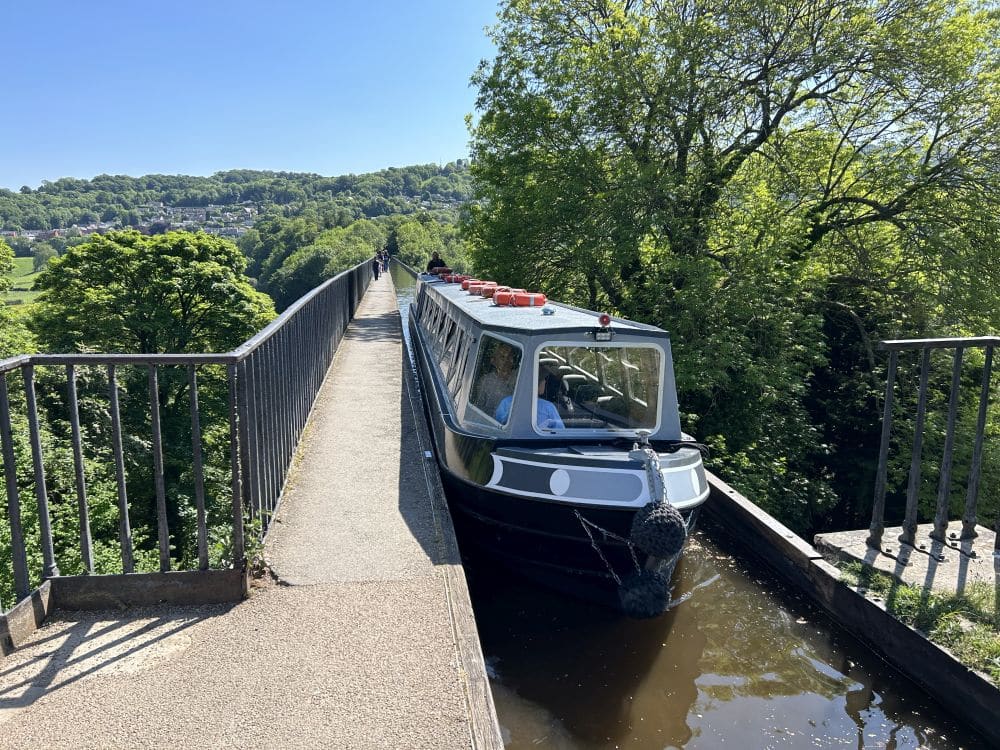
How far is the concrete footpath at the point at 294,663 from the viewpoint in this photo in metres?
2.97

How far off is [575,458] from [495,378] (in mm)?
1363

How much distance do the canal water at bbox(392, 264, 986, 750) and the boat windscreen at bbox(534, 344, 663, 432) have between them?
4.95ft

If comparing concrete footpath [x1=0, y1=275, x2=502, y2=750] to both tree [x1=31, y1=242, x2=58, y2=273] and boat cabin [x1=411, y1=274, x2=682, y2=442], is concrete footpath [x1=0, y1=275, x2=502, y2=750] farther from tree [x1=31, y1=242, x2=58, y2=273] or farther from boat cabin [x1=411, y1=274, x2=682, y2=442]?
tree [x1=31, y1=242, x2=58, y2=273]

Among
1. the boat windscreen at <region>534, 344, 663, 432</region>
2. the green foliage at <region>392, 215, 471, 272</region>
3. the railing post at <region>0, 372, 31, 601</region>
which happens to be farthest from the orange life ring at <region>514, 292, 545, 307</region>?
the green foliage at <region>392, 215, 471, 272</region>

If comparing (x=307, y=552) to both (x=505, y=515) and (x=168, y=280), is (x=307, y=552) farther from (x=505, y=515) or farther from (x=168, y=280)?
(x=168, y=280)

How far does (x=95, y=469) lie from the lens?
15008 millimetres

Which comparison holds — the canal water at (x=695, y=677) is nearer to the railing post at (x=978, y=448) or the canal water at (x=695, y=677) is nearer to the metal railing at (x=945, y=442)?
the metal railing at (x=945, y=442)

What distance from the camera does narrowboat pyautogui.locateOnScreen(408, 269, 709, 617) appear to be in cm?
519

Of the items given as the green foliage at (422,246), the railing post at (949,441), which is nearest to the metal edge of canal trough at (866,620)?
the railing post at (949,441)

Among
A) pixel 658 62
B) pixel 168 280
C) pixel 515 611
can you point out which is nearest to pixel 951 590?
pixel 515 611

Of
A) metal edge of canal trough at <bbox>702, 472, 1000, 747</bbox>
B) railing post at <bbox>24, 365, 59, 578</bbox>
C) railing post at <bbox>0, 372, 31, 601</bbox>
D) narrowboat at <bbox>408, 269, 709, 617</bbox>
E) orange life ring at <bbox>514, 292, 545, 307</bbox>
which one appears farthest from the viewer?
orange life ring at <bbox>514, 292, 545, 307</bbox>

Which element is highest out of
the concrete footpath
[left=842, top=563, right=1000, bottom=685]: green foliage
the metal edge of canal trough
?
the concrete footpath

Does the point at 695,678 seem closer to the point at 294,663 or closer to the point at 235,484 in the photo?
the point at 294,663

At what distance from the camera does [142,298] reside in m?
24.1
